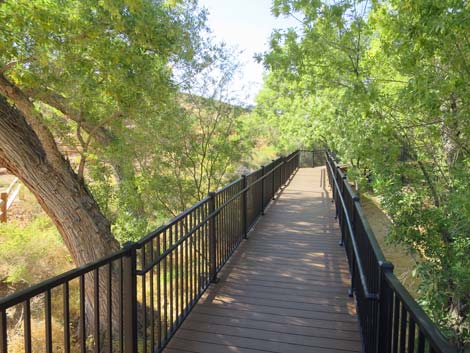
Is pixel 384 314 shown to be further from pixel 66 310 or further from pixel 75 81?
pixel 75 81

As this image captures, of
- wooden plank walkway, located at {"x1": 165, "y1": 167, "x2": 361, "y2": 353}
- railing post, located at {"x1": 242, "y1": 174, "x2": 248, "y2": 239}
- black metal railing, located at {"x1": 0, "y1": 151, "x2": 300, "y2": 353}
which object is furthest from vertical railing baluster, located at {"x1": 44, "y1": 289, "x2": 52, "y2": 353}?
railing post, located at {"x1": 242, "y1": 174, "x2": 248, "y2": 239}

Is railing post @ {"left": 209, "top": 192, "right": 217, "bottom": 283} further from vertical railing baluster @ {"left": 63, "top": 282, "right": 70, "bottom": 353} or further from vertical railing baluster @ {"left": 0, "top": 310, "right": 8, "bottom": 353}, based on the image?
vertical railing baluster @ {"left": 0, "top": 310, "right": 8, "bottom": 353}

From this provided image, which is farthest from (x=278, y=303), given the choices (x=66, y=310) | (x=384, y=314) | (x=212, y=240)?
(x=66, y=310)

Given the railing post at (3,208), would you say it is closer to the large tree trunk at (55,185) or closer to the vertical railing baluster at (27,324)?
the large tree trunk at (55,185)

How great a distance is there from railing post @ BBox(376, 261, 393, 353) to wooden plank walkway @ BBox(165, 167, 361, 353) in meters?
0.99

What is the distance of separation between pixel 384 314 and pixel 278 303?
2009 millimetres

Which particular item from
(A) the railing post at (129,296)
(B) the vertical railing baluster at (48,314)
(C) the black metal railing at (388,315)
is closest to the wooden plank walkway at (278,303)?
(C) the black metal railing at (388,315)

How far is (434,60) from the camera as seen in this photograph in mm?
5473

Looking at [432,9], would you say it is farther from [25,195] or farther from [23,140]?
[25,195]

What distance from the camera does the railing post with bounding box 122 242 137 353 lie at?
2.70 meters

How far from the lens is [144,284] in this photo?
294 cm

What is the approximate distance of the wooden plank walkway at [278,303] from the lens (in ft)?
11.2

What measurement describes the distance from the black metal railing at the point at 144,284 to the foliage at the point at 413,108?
2199mm

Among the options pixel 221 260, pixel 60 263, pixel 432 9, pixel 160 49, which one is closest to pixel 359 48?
pixel 432 9
